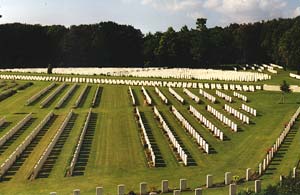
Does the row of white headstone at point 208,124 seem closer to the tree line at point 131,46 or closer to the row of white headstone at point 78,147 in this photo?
the row of white headstone at point 78,147

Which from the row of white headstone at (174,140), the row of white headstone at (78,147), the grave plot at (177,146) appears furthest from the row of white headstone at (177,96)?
the row of white headstone at (78,147)

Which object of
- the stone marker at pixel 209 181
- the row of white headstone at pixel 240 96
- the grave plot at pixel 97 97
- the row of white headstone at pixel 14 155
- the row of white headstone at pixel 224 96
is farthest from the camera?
the row of white headstone at pixel 240 96

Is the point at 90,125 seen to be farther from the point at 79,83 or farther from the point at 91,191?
the point at 79,83

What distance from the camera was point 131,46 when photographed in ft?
422

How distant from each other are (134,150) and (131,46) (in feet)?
320

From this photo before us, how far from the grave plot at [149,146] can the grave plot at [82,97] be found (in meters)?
10.7

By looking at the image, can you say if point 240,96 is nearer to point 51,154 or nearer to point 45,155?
point 51,154

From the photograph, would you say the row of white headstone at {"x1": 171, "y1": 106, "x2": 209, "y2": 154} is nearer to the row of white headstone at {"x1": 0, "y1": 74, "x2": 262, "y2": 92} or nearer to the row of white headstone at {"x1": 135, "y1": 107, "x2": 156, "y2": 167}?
the row of white headstone at {"x1": 135, "y1": 107, "x2": 156, "y2": 167}

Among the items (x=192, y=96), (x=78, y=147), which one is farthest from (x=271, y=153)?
(x=192, y=96)

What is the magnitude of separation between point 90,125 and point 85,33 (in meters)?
92.7

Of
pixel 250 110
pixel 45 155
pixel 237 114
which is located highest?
pixel 250 110

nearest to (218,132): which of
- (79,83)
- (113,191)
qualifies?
(113,191)

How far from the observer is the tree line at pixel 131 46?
120125 millimetres

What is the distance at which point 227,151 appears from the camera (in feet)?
105
